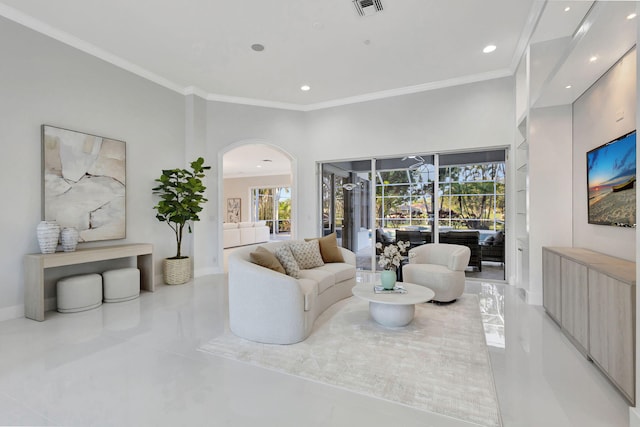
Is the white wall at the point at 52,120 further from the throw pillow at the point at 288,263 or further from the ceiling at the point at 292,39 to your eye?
the throw pillow at the point at 288,263

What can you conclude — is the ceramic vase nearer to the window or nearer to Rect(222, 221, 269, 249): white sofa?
Rect(222, 221, 269, 249): white sofa

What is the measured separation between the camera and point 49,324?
3.32 m

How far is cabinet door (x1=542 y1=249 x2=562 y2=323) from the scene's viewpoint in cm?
315

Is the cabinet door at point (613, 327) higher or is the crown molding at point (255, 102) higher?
the crown molding at point (255, 102)

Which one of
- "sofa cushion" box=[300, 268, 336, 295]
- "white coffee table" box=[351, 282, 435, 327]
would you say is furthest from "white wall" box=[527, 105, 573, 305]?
"sofa cushion" box=[300, 268, 336, 295]

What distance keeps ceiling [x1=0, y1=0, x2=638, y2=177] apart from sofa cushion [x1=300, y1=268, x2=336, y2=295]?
301 cm

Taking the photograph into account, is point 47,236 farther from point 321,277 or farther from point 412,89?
point 412,89

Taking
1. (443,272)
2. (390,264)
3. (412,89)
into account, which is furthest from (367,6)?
(443,272)

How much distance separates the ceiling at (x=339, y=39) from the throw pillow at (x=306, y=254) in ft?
8.96

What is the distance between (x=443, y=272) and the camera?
3889 millimetres

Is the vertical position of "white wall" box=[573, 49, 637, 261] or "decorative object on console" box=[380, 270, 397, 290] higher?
"white wall" box=[573, 49, 637, 261]

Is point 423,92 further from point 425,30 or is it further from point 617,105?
point 617,105

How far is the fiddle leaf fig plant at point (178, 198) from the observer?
500 cm

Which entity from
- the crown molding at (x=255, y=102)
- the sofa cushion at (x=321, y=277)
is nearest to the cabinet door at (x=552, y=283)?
the sofa cushion at (x=321, y=277)
